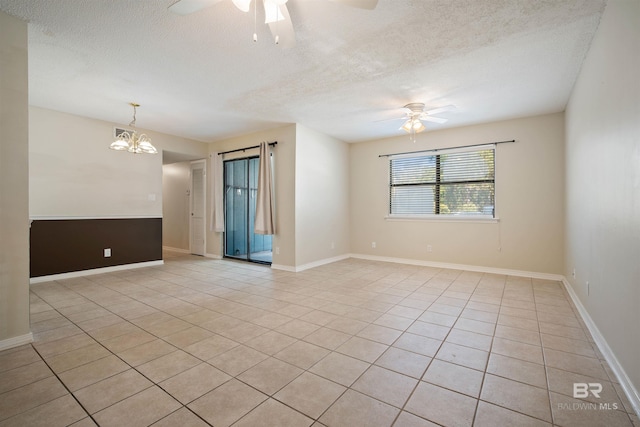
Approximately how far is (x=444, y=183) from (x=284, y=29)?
418 centimetres

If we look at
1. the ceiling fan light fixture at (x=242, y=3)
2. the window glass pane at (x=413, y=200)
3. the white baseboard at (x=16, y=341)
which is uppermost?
the ceiling fan light fixture at (x=242, y=3)

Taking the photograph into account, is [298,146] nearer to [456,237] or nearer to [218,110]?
[218,110]

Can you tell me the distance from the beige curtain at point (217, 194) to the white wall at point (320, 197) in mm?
2073

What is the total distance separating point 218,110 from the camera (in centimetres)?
425

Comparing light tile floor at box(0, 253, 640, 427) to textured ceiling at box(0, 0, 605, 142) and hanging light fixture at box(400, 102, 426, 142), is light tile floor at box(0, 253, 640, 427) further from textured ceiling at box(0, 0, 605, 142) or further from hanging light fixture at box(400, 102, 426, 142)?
textured ceiling at box(0, 0, 605, 142)

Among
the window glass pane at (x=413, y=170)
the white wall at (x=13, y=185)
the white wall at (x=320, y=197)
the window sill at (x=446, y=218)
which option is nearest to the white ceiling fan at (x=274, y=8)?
the white wall at (x=13, y=185)

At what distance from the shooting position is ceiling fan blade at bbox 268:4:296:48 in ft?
6.08

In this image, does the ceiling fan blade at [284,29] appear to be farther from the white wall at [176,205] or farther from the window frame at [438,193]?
the white wall at [176,205]

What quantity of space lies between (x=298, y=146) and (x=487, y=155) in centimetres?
326

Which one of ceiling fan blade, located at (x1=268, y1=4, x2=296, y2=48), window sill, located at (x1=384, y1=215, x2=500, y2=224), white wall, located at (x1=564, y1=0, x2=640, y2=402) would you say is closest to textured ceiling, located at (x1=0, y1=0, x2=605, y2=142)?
ceiling fan blade, located at (x1=268, y1=4, x2=296, y2=48)

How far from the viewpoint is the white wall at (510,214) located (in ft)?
14.0

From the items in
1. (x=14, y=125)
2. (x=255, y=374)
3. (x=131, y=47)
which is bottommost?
(x=255, y=374)

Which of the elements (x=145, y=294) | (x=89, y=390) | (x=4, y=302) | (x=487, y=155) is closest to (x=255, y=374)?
(x=89, y=390)

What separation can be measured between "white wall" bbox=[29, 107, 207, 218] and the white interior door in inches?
45.4
